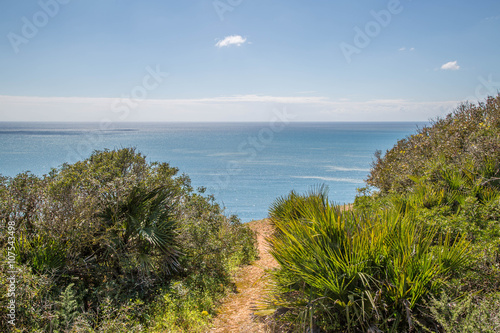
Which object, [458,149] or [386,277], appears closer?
[386,277]

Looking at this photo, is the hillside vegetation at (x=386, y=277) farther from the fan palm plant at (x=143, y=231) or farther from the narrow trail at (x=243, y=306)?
the fan palm plant at (x=143, y=231)

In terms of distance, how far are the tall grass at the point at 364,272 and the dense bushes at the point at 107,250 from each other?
→ 8.07 ft

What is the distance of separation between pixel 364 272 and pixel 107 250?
4.32 metres

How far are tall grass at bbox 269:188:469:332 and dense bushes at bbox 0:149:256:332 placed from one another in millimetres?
2461

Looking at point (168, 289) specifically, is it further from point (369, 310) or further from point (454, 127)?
point (454, 127)

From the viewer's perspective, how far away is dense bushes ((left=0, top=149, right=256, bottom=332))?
461 centimetres

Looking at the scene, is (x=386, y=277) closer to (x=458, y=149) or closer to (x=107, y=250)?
(x=107, y=250)

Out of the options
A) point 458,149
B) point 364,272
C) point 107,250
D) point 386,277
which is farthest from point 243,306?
point 458,149

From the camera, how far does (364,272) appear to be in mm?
3822

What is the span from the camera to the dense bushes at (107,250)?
461 centimetres

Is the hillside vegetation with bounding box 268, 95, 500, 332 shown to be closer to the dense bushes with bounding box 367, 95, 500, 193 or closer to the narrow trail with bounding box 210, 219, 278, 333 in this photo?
the narrow trail with bounding box 210, 219, 278, 333

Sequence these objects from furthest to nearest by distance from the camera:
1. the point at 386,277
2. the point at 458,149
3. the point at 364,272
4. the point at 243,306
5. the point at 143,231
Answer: the point at 458,149, the point at 243,306, the point at 143,231, the point at 364,272, the point at 386,277

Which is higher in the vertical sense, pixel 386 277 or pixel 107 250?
pixel 386 277

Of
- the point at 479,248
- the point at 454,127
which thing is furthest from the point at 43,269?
the point at 454,127
